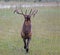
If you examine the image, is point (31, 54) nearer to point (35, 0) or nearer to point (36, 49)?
point (36, 49)

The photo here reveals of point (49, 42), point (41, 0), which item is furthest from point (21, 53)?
point (41, 0)

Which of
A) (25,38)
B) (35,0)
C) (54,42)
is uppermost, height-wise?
(25,38)

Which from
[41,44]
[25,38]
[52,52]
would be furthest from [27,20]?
[41,44]

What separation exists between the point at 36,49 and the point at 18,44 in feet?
4.55

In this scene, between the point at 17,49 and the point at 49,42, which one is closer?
the point at 17,49

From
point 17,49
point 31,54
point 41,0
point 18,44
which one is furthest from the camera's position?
point 41,0

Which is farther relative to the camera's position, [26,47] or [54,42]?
[54,42]

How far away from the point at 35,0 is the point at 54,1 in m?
3.78

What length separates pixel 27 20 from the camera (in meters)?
13.6

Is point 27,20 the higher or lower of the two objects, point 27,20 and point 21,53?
the higher

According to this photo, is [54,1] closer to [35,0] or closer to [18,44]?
[35,0]

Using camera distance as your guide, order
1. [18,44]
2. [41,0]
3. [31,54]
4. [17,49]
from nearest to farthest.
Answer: [31,54] < [17,49] < [18,44] < [41,0]

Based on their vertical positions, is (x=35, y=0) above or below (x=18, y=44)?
below

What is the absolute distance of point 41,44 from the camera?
53.0 feet
